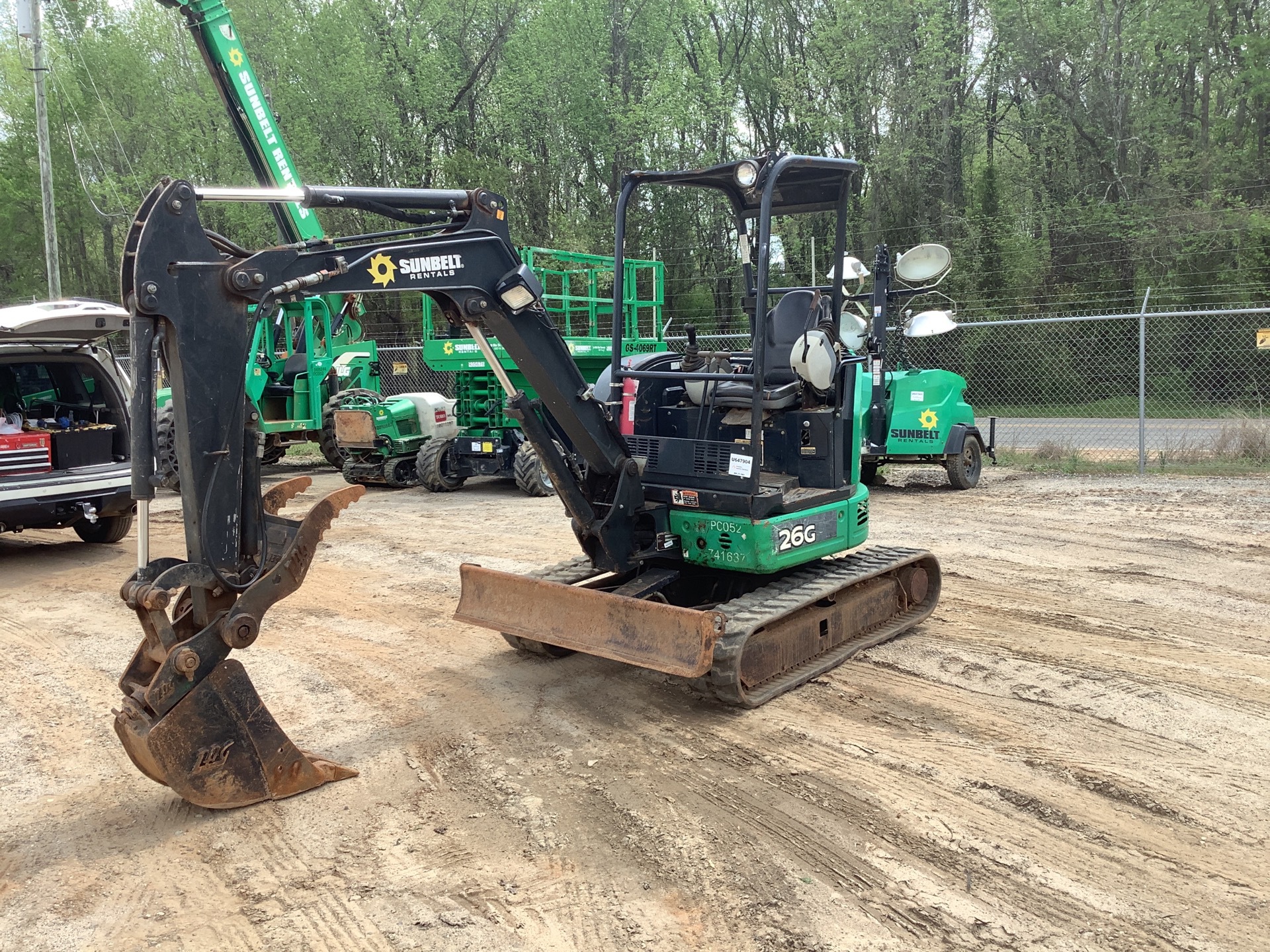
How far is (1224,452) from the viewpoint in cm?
1309

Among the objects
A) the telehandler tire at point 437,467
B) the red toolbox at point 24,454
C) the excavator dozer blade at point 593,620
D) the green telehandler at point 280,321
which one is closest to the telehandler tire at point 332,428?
the green telehandler at point 280,321

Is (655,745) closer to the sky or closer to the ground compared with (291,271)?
closer to the ground

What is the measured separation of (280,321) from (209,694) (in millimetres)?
11281

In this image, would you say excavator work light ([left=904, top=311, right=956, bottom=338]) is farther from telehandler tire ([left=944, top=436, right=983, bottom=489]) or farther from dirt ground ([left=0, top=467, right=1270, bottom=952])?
dirt ground ([left=0, top=467, right=1270, bottom=952])

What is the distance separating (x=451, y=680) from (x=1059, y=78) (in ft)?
83.0

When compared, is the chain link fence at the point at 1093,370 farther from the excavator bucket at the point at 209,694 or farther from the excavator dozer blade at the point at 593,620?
the excavator bucket at the point at 209,694

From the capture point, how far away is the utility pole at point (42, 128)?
18219 mm

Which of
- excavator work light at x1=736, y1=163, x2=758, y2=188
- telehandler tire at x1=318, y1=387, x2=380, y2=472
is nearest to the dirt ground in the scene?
excavator work light at x1=736, y1=163, x2=758, y2=188

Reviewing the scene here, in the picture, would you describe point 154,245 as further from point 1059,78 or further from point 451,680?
point 1059,78

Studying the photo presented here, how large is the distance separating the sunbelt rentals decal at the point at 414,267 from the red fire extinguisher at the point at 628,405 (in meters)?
1.71

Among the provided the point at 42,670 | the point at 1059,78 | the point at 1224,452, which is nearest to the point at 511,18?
the point at 1059,78

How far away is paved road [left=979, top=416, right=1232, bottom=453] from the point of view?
1435 cm

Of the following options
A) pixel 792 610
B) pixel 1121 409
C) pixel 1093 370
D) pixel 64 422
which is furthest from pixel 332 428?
pixel 1093 370

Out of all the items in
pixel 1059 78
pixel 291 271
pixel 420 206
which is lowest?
pixel 291 271
